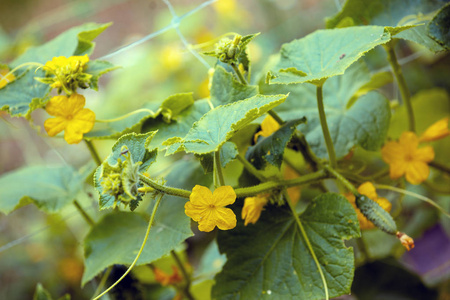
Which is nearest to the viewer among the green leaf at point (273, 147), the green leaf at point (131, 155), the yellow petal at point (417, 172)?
the green leaf at point (131, 155)

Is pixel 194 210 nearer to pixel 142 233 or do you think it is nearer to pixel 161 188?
pixel 161 188

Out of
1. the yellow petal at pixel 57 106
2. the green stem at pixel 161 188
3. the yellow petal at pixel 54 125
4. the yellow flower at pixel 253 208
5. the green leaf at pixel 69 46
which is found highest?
the green leaf at pixel 69 46

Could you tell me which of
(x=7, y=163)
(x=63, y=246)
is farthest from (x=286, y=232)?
(x=7, y=163)

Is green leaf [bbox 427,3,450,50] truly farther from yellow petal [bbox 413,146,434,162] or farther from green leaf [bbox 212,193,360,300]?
green leaf [bbox 212,193,360,300]

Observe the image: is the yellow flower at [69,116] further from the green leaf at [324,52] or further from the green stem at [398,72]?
A: the green stem at [398,72]

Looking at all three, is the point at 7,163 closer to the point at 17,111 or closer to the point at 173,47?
the point at 173,47

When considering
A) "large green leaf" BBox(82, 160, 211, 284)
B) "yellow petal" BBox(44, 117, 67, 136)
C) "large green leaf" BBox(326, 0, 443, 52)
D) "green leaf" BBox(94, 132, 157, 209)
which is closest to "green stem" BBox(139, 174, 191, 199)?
"green leaf" BBox(94, 132, 157, 209)

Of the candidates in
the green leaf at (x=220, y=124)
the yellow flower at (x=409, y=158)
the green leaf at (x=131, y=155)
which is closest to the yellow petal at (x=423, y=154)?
the yellow flower at (x=409, y=158)
